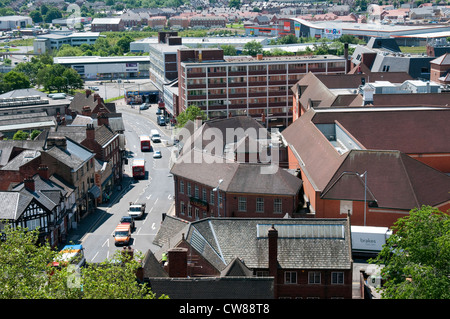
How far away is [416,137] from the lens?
72750 mm

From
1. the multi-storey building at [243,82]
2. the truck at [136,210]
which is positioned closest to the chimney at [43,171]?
the truck at [136,210]

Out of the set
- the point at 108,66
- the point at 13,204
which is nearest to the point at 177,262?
the point at 13,204

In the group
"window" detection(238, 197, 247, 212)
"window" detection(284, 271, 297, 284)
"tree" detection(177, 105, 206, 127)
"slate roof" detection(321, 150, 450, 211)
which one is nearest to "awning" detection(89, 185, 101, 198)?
"window" detection(238, 197, 247, 212)

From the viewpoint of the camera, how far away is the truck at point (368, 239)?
2248 inches

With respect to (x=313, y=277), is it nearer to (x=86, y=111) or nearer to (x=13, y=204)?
(x=13, y=204)

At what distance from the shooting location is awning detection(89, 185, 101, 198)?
7931 centimetres

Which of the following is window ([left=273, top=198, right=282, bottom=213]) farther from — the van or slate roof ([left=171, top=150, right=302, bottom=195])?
the van

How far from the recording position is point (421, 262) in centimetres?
3797

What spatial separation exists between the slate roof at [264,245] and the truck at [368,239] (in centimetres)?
1130

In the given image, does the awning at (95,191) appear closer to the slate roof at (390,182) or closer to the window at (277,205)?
the window at (277,205)

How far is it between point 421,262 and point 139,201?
50.7m

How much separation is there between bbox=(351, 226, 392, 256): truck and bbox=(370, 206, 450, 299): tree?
15731 millimetres

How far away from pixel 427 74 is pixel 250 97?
130ft
